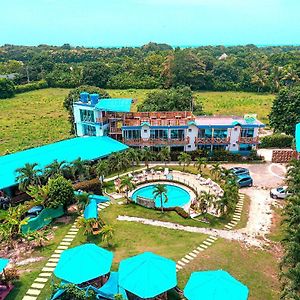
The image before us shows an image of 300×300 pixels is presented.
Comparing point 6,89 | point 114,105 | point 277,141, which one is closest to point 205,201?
point 114,105

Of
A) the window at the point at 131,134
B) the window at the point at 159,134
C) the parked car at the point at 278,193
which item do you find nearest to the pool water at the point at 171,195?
the parked car at the point at 278,193

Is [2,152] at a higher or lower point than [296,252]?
lower

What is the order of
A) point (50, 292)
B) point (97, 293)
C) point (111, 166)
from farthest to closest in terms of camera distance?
point (111, 166) → point (50, 292) → point (97, 293)

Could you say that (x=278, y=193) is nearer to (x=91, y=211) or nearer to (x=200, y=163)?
(x=200, y=163)

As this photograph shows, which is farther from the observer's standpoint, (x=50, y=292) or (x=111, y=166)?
(x=111, y=166)

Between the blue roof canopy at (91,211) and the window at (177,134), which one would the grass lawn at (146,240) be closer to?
the blue roof canopy at (91,211)

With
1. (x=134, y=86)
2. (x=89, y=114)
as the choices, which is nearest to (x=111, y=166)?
(x=89, y=114)

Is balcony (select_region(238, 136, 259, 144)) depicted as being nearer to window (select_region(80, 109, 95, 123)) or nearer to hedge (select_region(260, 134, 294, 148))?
hedge (select_region(260, 134, 294, 148))

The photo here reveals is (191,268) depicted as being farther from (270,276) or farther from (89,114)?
(89,114)
